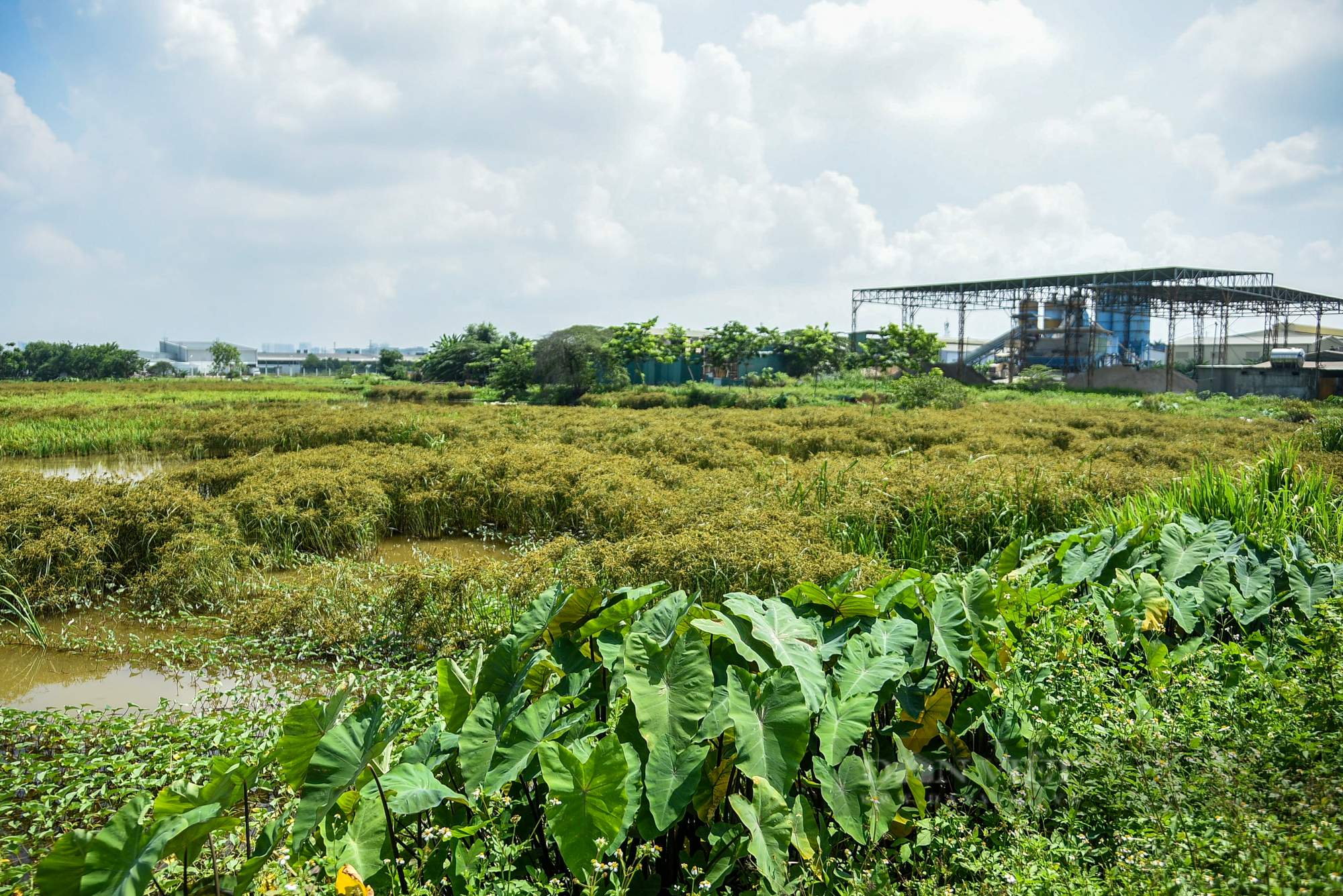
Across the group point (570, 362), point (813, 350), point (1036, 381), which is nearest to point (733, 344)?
point (813, 350)

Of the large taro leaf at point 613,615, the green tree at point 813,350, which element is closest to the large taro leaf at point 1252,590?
the large taro leaf at point 613,615

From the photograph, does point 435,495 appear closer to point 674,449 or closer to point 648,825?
point 674,449

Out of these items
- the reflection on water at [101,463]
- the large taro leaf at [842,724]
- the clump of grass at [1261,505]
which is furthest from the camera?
the reflection on water at [101,463]

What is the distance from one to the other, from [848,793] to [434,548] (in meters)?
6.75

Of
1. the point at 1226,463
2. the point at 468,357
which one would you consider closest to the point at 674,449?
the point at 1226,463

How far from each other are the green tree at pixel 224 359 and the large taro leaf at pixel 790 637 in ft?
277

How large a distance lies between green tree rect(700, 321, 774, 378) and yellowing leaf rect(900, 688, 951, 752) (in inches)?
1363

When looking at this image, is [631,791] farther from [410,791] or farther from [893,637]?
[893,637]

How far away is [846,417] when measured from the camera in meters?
14.0

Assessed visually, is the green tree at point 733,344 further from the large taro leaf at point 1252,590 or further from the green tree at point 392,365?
the large taro leaf at point 1252,590

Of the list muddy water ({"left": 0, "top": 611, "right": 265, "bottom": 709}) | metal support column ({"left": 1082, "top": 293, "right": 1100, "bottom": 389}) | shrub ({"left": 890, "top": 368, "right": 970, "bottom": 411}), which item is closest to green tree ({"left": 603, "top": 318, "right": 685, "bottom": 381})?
shrub ({"left": 890, "top": 368, "right": 970, "bottom": 411})

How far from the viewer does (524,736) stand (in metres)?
1.68

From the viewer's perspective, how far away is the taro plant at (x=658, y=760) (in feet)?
4.88

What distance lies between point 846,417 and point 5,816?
1285cm
